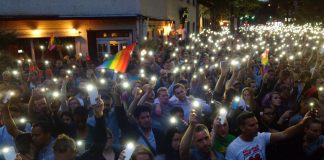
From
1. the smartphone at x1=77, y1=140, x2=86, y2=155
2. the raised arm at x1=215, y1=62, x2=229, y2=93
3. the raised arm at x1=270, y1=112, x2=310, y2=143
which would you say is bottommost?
the smartphone at x1=77, y1=140, x2=86, y2=155

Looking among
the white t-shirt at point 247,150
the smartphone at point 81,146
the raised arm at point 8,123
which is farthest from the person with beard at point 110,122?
the white t-shirt at point 247,150

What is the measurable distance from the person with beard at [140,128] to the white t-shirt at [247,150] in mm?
1094

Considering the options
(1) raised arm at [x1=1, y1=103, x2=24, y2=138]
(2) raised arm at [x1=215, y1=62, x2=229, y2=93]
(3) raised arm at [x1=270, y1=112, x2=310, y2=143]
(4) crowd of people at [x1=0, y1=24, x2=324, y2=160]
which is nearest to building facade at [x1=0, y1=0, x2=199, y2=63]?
(4) crowd of people at [x1=0, y1=24, x2=324, y2=160]

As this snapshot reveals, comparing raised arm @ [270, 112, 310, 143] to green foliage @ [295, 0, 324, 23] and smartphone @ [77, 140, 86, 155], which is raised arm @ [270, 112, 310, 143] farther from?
green foliage @ [295, 0, 324, 23]

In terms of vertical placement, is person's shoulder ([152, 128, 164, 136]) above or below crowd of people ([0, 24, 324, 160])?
below

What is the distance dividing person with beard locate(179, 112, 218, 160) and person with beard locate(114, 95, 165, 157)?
812 mm

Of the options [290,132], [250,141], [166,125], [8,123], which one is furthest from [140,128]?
[290,132]

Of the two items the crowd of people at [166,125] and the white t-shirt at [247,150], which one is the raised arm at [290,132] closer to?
the crowd of people at [166,125]

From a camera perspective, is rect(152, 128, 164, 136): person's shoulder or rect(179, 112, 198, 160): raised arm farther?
rect(152, 128, 164, 136): person's shoulder

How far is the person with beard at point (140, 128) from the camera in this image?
5.16m

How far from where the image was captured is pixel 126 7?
63.4ft

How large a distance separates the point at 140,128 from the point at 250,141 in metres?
1.64

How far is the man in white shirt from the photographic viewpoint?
431 cm

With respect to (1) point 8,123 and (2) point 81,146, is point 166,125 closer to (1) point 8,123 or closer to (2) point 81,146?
(2) point 81,146
